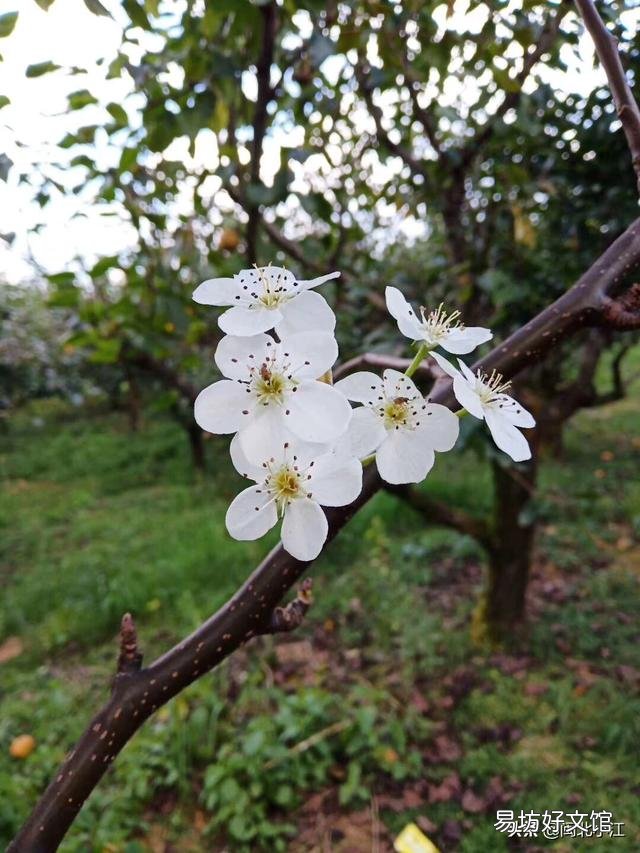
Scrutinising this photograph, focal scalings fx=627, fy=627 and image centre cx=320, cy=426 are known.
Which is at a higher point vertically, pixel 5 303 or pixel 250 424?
pixel 5 303

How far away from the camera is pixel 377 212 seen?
10.7 ft

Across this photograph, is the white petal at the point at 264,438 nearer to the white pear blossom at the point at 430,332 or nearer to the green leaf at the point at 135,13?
the white pear blossom at the point at 430,332

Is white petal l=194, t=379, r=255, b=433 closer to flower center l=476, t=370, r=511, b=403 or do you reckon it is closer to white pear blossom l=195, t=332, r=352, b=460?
white pear blossom l=195, t=332, r=352, b=460

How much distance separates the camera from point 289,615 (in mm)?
729

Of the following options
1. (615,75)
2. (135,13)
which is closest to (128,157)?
(135,13)

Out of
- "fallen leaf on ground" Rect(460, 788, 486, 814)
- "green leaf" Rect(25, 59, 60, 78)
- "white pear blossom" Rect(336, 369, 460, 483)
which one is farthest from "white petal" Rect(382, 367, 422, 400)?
"fallen leaf on ground" Rect(460, 788, 486, 814)

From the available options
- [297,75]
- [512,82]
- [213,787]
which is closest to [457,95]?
[297,75]

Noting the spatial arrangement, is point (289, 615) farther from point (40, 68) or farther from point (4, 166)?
point (40, 68)

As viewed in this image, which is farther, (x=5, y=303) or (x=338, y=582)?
(x=5, y=303)

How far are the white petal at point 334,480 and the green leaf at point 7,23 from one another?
38.5 inches

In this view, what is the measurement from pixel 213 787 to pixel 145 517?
2.74 meters

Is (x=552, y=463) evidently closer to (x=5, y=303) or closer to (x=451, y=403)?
(x=451, y=403)

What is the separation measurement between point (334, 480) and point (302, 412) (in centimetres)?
7

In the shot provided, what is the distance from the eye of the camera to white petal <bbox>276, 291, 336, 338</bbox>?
1.68 feet
